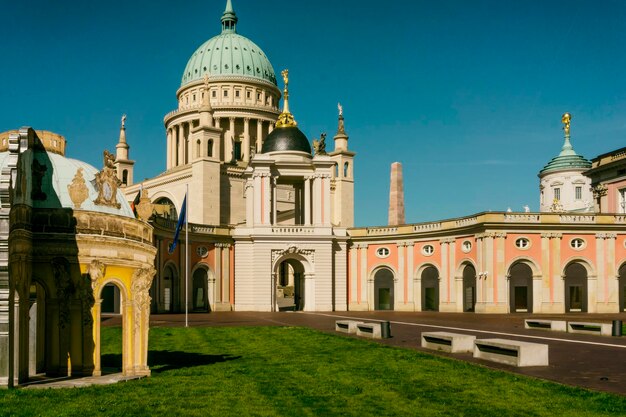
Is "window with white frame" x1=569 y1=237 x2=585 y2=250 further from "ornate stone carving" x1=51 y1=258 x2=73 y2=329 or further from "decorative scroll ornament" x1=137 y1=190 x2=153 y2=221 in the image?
"ornate stone carving" x1=51 y1=258 x2=73 y2=329

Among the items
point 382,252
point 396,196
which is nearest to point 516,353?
point 382,252

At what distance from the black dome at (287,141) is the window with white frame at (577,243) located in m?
24.7

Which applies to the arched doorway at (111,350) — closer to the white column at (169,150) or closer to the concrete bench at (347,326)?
the concrete bench at (347,326)

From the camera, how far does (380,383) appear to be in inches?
818

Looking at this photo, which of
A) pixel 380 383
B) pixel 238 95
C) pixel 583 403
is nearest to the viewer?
pixel 583 403

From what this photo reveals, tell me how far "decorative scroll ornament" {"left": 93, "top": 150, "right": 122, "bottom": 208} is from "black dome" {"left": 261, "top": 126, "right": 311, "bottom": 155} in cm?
4986

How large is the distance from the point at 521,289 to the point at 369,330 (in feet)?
124

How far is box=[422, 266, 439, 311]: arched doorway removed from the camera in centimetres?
7381

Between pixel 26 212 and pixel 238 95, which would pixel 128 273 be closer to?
pixel 26 212

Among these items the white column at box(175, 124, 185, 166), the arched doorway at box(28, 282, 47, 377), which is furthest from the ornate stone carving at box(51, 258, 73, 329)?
the white column at box(175, 124, 185, 166)

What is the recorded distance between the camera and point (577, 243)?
61.8 m

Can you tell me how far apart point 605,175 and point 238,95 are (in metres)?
50.2

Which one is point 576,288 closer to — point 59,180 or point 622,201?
point 622,201

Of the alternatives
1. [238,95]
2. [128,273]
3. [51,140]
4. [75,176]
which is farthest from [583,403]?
[238,95]
